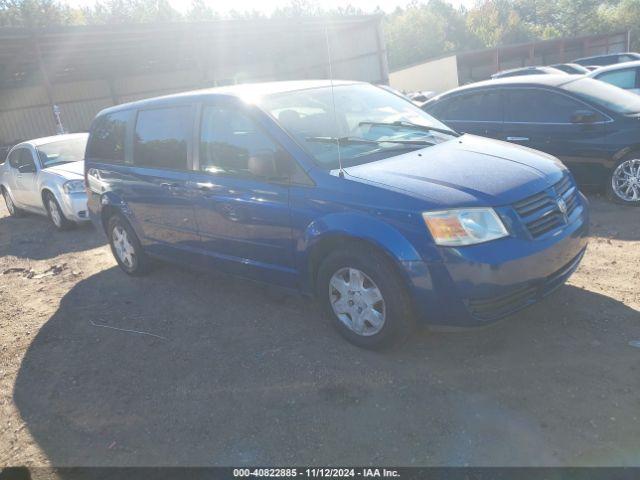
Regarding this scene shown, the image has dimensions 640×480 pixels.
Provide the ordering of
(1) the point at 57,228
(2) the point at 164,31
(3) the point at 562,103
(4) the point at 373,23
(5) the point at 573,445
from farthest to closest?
1. (4) the point at 373,23
2. (2) the point at 164,31
3. (1) the point at 57,228
4. (3) the point at 562,103
5. (5) the point at 573,445

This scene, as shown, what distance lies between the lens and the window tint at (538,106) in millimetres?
6297

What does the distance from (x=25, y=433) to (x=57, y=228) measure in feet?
20.6

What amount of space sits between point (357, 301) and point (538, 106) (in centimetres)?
442

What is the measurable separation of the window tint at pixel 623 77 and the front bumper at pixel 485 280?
8.47 m

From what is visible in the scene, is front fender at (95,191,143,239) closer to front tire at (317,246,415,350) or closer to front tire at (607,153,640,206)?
front tire at (317,246,415,350)

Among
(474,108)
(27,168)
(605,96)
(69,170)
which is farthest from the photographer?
(27,168)

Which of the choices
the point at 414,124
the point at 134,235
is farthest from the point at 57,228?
the point at 414,124

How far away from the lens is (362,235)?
3.24 metres

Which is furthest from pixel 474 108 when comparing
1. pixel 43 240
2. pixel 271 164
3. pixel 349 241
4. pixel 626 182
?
pixel 43 240

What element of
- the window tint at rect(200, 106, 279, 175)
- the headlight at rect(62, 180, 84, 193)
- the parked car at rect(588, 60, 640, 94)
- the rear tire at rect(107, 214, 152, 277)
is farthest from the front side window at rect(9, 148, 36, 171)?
the parked car at rect(588, 60, 640, 94)

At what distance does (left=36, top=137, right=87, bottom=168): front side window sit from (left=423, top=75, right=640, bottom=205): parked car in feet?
21.4

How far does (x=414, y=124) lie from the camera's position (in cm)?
437

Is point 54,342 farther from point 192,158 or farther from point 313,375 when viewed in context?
point 313,375

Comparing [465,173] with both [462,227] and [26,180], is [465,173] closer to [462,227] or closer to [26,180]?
[462,227]
